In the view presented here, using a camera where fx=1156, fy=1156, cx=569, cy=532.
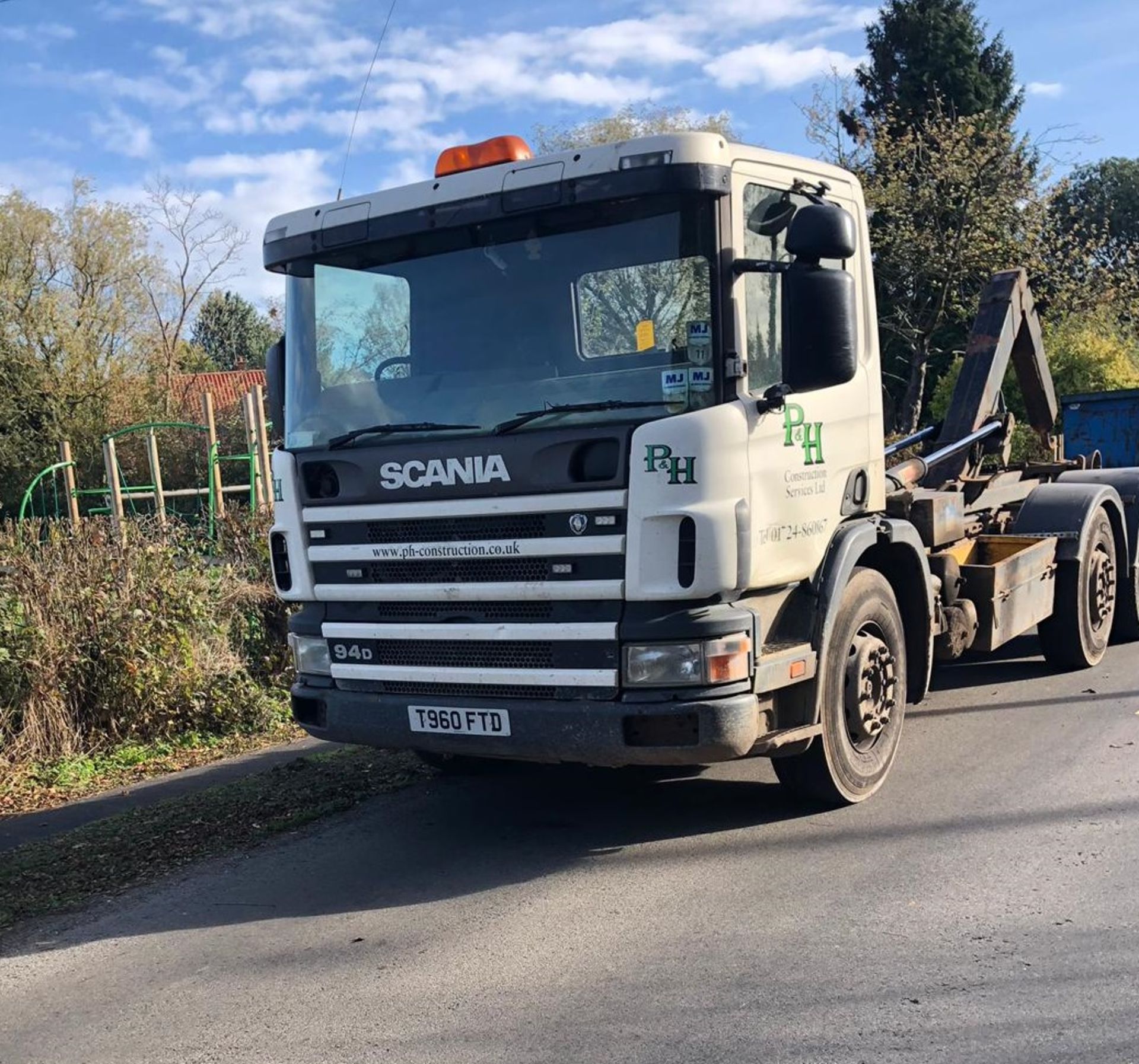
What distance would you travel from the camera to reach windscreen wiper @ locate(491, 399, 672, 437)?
4582mm

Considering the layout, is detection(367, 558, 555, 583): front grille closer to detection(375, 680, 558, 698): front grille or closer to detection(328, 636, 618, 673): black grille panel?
detection(328, 636, 618, 673): black grille panel

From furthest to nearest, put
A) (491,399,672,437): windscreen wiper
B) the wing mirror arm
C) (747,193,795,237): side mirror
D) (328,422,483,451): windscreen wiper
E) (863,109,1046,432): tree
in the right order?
1. (863,109,1046,432): tree
2. (328,422,483,451): windscreen wiper
3. (747,193,795,237): side mirror
4. the wing mirror arm
5. (491,399,672,437): windscreen wiper

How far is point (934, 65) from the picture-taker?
2980cm

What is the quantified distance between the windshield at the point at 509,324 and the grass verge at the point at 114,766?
2917 millimetres

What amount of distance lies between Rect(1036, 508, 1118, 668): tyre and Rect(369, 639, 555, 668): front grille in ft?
15.8

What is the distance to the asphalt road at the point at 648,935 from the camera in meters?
3.48

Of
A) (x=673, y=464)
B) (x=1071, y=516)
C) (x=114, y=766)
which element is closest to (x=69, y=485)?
(x=114, y=766)

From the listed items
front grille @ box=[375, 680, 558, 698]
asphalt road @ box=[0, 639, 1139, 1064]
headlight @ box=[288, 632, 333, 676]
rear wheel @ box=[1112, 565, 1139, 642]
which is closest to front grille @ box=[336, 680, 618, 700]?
front grille @ box=[375, 680, 558, 698]

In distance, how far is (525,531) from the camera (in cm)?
474

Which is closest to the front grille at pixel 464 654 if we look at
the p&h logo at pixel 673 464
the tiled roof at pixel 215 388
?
the p&h logo at pixel 673 464

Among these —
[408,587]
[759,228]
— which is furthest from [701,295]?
[408,587]

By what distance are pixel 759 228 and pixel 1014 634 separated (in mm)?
3790

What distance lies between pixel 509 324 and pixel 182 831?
10.1 ft

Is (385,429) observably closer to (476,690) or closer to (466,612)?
(466,612)
